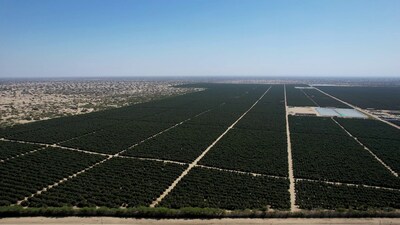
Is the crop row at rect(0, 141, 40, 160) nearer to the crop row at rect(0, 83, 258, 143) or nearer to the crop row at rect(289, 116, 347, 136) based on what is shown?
the crop row at rect(0, 83, 258, 143)

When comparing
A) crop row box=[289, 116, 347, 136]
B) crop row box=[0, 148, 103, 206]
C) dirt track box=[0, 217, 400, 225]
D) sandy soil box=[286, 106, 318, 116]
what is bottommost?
dirt track box=[0, 217, 400, 225]

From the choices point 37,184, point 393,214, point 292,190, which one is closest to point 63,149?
point 37,184

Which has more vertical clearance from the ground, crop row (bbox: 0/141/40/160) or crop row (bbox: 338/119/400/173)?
crop row (bbox: 0/141/40/160)

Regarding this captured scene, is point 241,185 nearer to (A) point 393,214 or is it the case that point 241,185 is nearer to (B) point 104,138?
(A) point 393,214

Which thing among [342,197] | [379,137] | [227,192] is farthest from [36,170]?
[379,137]

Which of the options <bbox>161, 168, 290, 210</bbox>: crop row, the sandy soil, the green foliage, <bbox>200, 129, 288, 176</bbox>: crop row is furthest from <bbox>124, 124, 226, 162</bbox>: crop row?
the sandy soil

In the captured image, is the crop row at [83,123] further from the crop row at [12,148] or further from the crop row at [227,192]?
the crop row at [227,192]

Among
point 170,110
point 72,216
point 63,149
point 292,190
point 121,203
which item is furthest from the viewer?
point 170,110
